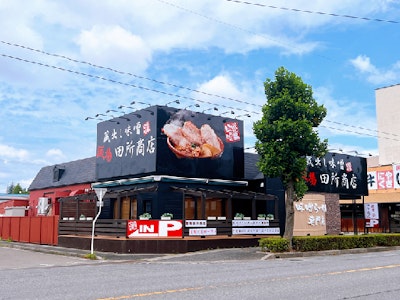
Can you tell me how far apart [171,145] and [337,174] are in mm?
13889

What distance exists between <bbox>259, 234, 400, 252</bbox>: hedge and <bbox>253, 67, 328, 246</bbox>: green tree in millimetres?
849

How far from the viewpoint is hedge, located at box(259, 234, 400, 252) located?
2031cm

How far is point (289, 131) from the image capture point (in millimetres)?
21734

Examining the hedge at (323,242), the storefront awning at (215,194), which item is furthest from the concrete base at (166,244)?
the hedge at (323,242)

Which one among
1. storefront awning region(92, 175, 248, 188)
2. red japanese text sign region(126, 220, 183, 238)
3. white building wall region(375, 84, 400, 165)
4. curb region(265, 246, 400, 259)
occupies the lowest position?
curb region(265, 246, 400, 259)

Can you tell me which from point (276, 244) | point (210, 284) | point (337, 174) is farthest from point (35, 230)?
point (210, 284)

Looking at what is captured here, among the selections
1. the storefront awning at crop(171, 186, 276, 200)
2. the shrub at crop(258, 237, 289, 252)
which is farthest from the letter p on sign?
the shrub at crop(258, 237, 289, 252)

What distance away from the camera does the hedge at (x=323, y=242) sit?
66.6ft

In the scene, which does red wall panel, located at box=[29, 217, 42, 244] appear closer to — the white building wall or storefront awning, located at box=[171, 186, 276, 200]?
storefront awning, located at box=[171, 186, 276, 200]

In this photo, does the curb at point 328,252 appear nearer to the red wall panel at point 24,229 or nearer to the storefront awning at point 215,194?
the storefront awning at point 215,194

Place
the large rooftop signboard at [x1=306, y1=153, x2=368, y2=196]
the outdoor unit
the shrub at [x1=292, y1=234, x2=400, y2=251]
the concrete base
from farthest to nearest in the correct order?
1. the outdoor unit
2. the large rooftop signboard at [x1=306, y1=153, x2=368, y2=196]
3. the concrete base
4. the shrub at [x1=292, y1=234, x2=400, y2=251]

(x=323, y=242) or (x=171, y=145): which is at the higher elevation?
(x=171, y=145)

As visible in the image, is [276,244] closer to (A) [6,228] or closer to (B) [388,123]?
(A) [6,228]

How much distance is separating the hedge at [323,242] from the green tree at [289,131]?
85 cm
